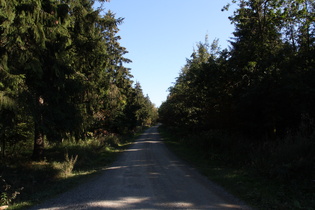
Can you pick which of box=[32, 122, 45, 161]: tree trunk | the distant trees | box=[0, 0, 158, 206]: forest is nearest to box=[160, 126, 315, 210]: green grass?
the distant trees

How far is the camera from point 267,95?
38.5ft

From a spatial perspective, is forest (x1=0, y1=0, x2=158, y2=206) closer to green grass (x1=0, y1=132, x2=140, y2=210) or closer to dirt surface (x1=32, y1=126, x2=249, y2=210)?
green grass (x1=0, y1=132, x2=140, y2=210)

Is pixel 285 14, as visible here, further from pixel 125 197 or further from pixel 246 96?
pixel 125 197

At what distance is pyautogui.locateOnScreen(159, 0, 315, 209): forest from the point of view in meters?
8.75

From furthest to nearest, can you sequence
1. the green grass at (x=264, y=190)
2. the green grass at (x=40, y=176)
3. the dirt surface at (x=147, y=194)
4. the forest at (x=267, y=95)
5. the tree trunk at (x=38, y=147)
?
the tree trunk at (x=38, y=147), the forest at (x=267, y=95), the green grass at (x=40, y=176), the dirt surface at (x=147, y=194), the green grass at (x=264, y=190)

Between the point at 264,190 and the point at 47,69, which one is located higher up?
the point at 47,69

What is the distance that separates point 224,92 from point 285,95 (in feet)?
14.6

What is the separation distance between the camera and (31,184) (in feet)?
29.6

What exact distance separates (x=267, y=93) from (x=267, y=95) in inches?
3.8

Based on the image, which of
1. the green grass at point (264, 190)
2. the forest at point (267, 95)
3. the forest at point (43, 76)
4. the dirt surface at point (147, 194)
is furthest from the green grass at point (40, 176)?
the forest at point (267, 95)

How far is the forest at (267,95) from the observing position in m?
8.75

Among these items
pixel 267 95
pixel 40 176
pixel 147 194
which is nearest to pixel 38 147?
pixel 40 176

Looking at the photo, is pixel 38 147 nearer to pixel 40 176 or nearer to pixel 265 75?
pixel 40 176

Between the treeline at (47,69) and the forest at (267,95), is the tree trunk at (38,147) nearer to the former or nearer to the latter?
the treeline at (47,69)
